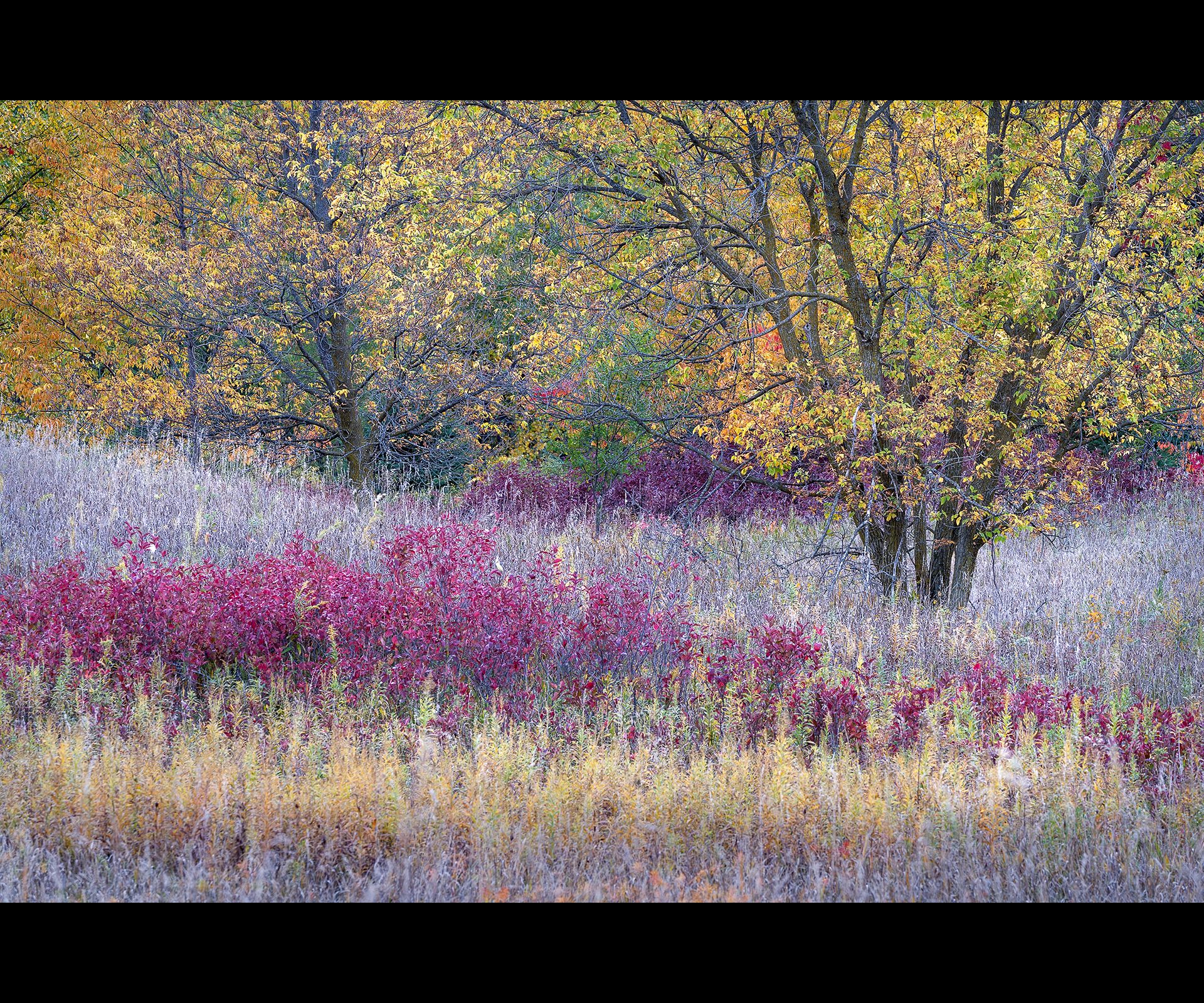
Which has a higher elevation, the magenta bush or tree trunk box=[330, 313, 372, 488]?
tree trunk box=[330, 313, 372, 488]

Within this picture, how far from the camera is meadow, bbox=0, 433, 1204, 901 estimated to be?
3945 mm

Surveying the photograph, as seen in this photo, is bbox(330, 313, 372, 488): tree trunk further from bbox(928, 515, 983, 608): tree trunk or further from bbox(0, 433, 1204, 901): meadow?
bbox(928, 515, 983, 608): tree trunk

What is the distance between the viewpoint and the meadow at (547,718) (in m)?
3.95

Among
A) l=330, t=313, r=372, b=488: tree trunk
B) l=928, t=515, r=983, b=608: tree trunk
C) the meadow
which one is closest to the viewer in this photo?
the meadow

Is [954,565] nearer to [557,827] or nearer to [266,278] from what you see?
[557,827]

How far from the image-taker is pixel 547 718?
5531 mm

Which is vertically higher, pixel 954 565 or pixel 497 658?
pixel 954 565

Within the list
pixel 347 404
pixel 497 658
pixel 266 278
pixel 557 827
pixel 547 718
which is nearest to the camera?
pixel 557 827

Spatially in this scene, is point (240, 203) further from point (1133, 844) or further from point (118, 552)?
point (1133, 844)

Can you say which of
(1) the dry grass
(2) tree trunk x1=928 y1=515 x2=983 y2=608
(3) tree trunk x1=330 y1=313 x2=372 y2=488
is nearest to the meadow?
(1) the dry grass

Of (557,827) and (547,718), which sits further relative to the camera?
(547,718)

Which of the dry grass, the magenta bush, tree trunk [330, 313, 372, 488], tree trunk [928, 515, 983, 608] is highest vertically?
tree trunk [330, 313, 372, 488]

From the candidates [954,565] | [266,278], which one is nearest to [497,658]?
[954,565]

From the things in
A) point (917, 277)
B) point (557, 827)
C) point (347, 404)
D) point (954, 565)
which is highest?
point (917, 277)
